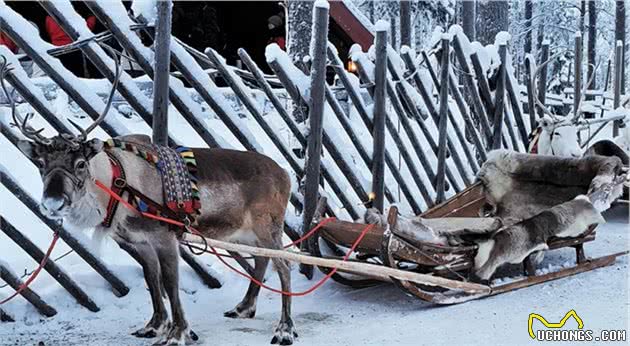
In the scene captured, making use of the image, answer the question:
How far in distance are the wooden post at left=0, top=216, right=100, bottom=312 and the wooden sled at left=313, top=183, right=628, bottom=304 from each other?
1617mm

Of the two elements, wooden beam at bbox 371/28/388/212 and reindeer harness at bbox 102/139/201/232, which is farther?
wooden beam at bbox 371/28/388/212

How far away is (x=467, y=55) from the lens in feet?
27.3

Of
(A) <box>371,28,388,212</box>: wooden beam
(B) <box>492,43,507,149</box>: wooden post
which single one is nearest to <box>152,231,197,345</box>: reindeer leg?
(A) <box>371,28,388,212</box>: wooden beam

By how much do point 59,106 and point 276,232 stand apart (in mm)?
5772

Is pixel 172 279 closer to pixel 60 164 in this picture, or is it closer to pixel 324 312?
pixel 60 164

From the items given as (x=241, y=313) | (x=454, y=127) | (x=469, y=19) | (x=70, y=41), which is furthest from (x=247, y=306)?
(x=469, y=19)

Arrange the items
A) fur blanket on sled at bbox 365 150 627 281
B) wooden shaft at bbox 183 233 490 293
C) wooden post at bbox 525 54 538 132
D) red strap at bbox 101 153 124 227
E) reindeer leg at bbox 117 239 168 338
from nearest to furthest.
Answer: red strap at bbox 101 153 124 227, wooden shaft at bbox 183 233 490 293, reindeer leg at bbox 117 239 168 338, fur blanket on sled at bbox 365 150 627 281, wooden post at bbox 525 54 538 132

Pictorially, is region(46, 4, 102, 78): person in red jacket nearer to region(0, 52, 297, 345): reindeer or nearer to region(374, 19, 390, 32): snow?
region(374, 19, 390, 32): snow

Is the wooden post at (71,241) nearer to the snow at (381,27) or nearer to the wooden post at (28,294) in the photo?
the wooden post at (28,294)

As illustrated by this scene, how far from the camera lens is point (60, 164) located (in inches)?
160

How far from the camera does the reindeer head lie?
13.1ft

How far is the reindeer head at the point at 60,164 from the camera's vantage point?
157 inches

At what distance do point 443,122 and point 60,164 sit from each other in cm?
446

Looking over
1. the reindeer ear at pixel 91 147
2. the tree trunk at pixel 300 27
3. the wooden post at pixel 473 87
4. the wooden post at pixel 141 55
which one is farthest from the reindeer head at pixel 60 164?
the tree trunk at pixel 300 27
